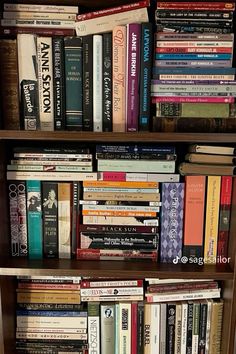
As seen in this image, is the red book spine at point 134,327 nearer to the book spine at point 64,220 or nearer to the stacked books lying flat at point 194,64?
the book spine at point 64,220

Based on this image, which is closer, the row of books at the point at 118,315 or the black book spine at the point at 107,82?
the black book spine at the point at 107,82

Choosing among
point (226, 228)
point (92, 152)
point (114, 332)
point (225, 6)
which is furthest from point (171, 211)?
point (225, 6)

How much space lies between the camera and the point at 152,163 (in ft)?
3.40

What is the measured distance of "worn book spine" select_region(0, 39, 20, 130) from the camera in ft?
3.16

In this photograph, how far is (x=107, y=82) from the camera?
3.23 feet

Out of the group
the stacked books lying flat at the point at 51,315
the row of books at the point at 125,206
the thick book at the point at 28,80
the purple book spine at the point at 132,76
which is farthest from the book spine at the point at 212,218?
the thick book at the point at 28,80

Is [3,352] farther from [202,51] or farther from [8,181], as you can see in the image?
[202,51]

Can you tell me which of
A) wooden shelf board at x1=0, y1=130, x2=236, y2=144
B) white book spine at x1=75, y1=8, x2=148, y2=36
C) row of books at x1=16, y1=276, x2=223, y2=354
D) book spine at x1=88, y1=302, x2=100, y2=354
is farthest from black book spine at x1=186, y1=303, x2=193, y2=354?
white book spine at x1=75, y1=8, x2=148, y2=36

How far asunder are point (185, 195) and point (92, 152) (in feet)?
0.93

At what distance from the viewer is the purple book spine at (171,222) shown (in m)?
1.05

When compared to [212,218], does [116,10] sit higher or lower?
higher

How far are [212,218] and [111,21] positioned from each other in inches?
23.0

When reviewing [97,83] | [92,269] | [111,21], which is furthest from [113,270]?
[111,21]

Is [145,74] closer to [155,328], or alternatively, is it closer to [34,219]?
[34,219]
